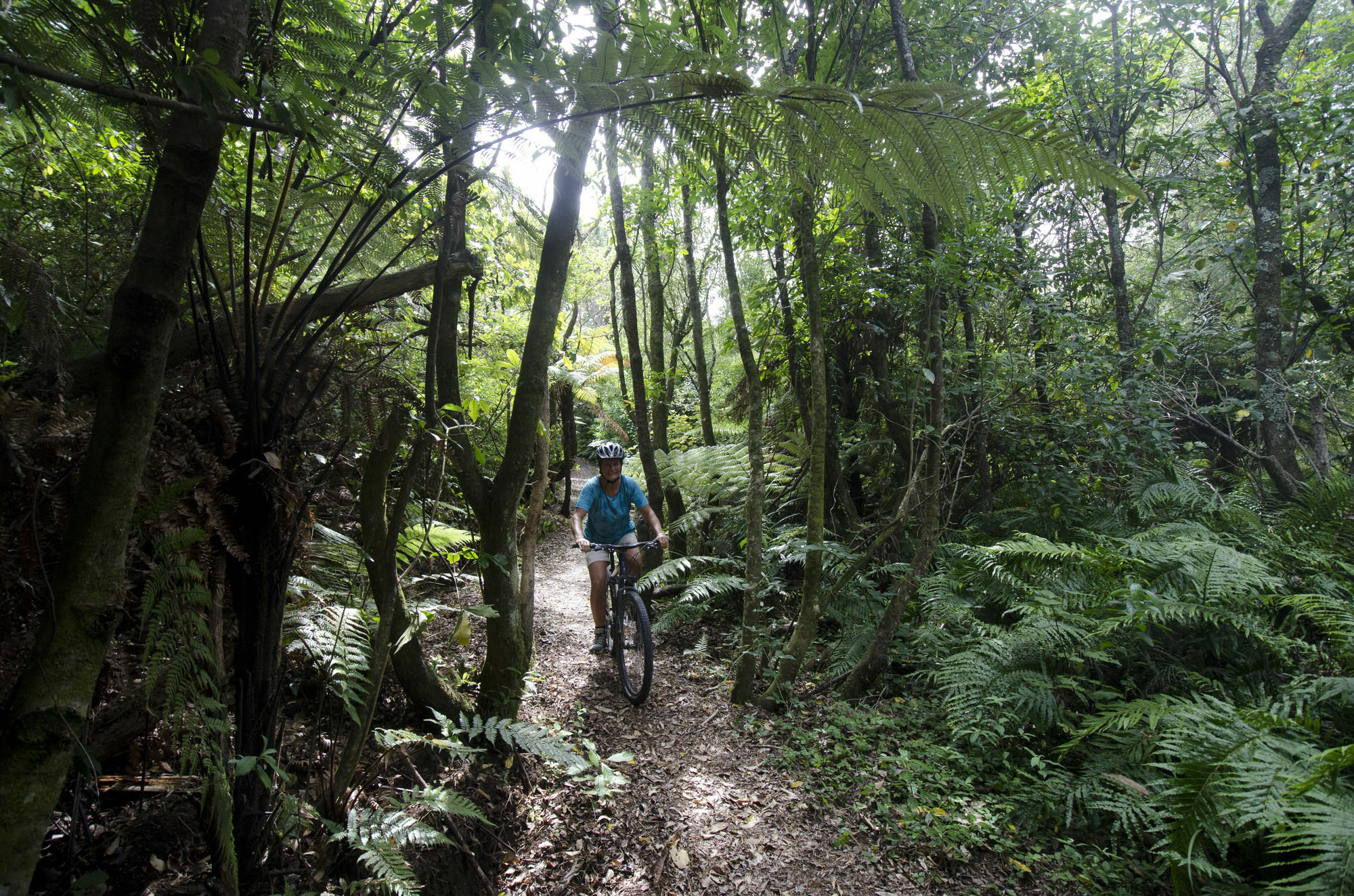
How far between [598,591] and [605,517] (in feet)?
2.07

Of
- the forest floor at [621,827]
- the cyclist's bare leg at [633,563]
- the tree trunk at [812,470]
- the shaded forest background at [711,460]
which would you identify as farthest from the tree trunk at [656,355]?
the forest floor at [621,827]

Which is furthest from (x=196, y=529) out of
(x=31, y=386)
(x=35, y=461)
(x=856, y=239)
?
(x=856, y=239)

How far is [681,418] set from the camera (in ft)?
38.9

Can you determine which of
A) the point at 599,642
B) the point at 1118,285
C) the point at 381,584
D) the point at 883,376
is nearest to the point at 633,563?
the point at 599,642

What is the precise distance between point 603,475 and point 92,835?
363 centimetres

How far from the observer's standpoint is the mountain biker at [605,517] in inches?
187

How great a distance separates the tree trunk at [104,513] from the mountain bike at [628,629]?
140 inches

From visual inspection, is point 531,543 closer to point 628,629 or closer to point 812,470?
point 628,629

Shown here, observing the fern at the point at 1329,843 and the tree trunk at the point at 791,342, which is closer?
the fern at the point at 1329,843

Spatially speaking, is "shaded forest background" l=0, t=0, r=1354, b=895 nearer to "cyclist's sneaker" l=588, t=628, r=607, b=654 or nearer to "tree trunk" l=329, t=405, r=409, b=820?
"tree trunk" l=329, t=405, r=409, b=820

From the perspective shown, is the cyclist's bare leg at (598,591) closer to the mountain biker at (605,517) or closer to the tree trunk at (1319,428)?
the mountain biker at (605,517)

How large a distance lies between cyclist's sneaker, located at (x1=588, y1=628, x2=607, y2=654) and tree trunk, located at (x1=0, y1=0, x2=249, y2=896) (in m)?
4.02

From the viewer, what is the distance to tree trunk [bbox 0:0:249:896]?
0.83 meters

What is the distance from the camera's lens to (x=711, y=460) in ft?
23.1
